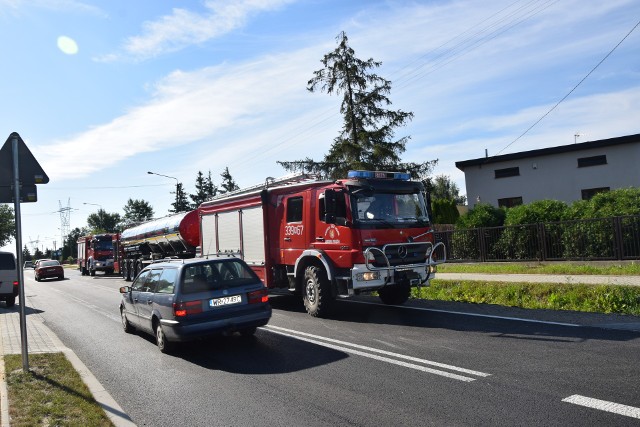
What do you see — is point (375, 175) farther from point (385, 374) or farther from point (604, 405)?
point (604, 405)

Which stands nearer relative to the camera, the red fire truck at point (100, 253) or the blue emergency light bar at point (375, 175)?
the blue emergency light bar at point (375, 175)

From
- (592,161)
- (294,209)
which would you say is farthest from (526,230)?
(592,161)

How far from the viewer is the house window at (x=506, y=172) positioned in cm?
2891

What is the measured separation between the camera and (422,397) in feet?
17.0

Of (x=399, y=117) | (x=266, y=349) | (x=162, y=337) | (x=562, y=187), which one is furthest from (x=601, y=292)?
(x=399, y=117)

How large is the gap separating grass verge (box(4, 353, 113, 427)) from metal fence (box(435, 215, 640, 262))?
14.1 metres

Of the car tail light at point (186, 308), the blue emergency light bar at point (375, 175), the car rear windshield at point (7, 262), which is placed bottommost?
the car tail light at point (186, 308)

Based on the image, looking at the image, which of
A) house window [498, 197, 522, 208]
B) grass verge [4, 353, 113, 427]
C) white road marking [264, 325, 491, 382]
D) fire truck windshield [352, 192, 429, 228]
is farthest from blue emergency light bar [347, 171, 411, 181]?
house window [498, 197, 522, 208]

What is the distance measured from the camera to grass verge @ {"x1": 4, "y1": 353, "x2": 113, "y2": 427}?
16.5 ft

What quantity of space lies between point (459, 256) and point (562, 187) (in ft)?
36.2

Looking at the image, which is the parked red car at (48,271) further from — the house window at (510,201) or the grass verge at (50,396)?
the grass verge at (50,396)

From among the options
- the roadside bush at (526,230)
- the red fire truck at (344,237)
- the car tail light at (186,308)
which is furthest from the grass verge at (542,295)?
the car tail light at (186,308)

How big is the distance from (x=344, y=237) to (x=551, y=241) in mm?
9410

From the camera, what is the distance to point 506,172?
2927 centimetres
